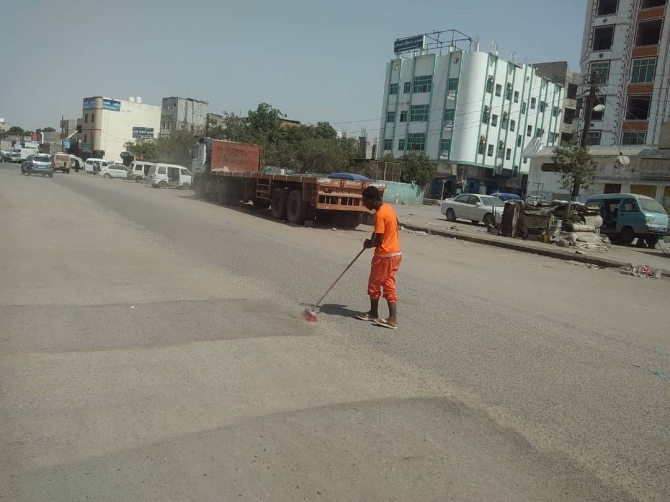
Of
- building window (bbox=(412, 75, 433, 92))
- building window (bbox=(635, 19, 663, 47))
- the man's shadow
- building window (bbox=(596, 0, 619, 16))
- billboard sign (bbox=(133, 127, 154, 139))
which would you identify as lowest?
the man's shadow

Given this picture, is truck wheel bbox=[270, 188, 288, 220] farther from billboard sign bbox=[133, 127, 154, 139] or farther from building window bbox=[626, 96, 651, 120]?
billboard sign bbox=[133, 127, 154, 139]

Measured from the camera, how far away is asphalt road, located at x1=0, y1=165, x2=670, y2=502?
3072mm

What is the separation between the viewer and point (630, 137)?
4778cm

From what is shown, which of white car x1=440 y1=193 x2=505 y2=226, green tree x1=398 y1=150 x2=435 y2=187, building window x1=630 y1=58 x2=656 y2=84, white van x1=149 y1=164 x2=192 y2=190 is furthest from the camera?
green tree x1=398 y1=150 x2=435 y2=187

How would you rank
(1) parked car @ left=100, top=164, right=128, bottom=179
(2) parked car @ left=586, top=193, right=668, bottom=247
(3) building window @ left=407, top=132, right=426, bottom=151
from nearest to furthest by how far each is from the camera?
(2) parked car @ left=586, top=193, right=668, bottom=247
(1) parked car @ left=100, top=164, right=128, bottom=179
(3) building window @ left=407, top=132, right=426, bottom=151

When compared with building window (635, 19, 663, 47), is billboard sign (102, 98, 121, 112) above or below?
below

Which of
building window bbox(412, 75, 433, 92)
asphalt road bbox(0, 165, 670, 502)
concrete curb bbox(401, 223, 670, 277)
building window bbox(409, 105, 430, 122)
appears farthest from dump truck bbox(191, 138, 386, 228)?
building window bbox(412, 75, 433, 92)

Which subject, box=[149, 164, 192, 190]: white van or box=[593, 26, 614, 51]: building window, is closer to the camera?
→ box=[149, 164, 192, 190]: white van

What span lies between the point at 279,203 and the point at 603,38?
44.8m

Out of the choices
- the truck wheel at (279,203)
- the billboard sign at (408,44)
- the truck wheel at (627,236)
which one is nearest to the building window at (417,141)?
the billboard sign at (408,44)

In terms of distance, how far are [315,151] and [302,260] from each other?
41915 millimetres

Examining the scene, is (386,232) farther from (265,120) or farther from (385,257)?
(265,120)

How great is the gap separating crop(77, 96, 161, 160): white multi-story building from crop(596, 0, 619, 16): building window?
189 ft

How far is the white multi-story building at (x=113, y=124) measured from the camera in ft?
261
